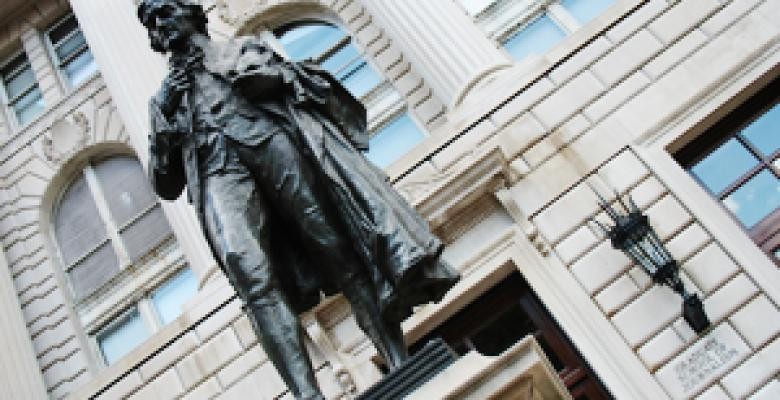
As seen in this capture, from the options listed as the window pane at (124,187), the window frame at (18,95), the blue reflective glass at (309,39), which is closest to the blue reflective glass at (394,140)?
the blue reflective glass at (309,39)

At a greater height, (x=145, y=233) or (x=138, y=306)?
(x=145, y=233)

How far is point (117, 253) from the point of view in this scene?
13.2 m

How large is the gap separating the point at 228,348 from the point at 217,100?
18.1 ft

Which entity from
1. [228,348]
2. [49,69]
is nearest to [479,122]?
[228,348]

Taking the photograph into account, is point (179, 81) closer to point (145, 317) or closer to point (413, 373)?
point (413, 373)

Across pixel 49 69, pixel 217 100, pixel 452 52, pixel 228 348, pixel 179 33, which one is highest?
pixel 49 69

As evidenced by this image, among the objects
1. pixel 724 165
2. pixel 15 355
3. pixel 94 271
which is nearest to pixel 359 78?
pixel 94 271

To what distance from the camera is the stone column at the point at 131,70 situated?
11352 millimetres

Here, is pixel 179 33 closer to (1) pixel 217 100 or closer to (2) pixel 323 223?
(1) pixel 217 100

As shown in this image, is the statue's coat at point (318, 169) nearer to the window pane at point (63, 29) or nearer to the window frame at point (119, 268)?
the window frame at point (119, 268)

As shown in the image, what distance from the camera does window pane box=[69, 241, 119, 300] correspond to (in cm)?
1306

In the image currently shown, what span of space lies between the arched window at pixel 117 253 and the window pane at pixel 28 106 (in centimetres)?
181

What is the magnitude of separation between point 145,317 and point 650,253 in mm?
6940

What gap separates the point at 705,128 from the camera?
917 cm
